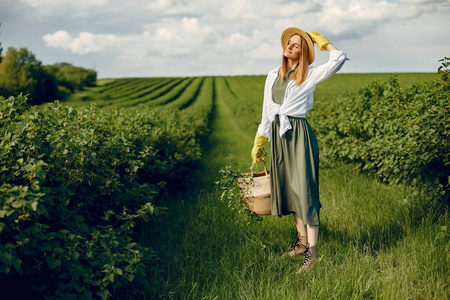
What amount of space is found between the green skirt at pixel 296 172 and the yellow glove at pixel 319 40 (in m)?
0.67

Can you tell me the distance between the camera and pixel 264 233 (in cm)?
368

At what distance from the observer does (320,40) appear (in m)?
2.97

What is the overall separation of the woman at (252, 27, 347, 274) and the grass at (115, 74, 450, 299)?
0.34 m

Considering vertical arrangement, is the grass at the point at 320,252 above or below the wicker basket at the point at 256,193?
below

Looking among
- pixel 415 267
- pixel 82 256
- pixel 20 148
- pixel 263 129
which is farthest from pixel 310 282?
pixel 20 148

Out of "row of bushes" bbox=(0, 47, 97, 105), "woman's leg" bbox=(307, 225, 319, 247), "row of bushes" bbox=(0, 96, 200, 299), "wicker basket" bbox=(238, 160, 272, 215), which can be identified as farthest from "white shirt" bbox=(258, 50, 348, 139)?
"row of bushes" bbox=(0, 47, 97, 105)

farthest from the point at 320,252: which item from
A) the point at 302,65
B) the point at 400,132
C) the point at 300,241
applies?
the point at 400,132

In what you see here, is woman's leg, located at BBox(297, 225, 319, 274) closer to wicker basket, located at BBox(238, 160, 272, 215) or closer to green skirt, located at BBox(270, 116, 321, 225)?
green skirt, located at BBox(270, 116, 321, 225)

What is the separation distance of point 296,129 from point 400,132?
2.15 m

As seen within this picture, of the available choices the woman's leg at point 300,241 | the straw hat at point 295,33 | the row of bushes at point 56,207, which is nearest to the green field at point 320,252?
the woman's leg at point 300,241

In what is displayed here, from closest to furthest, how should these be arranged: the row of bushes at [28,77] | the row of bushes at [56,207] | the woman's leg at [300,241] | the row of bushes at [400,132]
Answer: the row of bushes at [56,207] → the woman's leg at [300,241] → the row of bushes at [400,132] → the row of bushes at [28,77]

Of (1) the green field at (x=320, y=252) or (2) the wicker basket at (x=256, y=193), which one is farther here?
(2) the wicker basket at (x=256, y=193)

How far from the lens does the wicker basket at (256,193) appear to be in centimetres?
327

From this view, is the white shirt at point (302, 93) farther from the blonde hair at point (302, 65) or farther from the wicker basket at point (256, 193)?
the wicker basket at point (256, 193)
